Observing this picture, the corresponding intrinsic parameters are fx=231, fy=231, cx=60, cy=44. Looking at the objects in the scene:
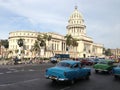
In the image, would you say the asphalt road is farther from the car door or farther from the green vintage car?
the green vintage car

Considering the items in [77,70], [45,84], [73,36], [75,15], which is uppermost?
[75,15]

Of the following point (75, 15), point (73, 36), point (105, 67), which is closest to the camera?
point (105, 67)

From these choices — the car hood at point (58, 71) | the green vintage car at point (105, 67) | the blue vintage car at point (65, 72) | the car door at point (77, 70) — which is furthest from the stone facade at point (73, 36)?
the car hood at point (58, 71)

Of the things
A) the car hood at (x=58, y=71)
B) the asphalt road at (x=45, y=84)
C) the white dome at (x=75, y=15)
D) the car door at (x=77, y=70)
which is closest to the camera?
the asphalt road at (x=45, y=84)

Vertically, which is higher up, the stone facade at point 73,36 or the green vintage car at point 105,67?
the stone facade at point 73,36

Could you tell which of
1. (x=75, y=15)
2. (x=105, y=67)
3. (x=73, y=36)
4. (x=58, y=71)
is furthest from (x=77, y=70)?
(x=75, y=15)

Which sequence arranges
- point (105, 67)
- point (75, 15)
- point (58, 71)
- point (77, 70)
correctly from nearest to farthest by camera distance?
point (58, 71)
point (77, 70)
point (105, 67)
point (75, 15)

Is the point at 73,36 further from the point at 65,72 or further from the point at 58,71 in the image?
the point at 65,72

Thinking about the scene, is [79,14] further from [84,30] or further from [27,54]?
[27,54]

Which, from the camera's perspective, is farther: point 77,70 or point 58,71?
point 77,70

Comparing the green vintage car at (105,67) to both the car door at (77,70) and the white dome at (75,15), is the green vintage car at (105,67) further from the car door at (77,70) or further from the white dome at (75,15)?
the white dome at (75,15)

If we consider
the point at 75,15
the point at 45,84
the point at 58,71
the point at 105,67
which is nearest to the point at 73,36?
the point at 75,15

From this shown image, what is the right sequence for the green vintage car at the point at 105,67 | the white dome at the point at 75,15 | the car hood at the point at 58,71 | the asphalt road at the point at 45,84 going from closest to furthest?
the asphalt road at the point at 45,84 → the car hood at the point at 58,71 → the green vintage car at the point at 105,67 → the white dome at the point at 75,15

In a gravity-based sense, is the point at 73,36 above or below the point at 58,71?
above
